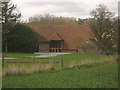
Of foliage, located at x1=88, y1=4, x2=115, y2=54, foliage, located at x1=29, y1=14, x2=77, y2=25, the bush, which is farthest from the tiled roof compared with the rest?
foliage, located at x1=29, y1=14, x2=77, y2=25

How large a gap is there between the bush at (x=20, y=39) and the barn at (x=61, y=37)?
8.94 m

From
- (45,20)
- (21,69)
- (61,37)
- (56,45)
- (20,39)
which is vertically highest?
(45,20)

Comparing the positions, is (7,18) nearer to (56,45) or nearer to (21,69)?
(56,45)

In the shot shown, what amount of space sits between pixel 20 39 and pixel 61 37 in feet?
50.8

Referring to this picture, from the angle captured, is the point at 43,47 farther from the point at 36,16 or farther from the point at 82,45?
the point at 36,16

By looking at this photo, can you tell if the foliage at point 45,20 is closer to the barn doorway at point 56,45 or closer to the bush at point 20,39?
the barn doorway at point 56,45

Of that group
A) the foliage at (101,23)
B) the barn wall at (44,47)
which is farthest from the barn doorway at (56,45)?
the foliage at (101,23)

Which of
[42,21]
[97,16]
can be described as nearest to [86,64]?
[97,16]

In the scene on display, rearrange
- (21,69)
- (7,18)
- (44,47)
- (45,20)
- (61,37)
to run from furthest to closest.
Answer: (45,20)
(61,37)
(44,47)
(7,18)
(21,69)

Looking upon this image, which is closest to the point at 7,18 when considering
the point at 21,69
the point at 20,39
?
the point at 20,39

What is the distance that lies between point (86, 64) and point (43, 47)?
30.4 metres

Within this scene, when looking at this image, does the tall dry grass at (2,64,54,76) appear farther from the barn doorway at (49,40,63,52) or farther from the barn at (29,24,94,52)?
the barn doorway at (49,40,63,52)

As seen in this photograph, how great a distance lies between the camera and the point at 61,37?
173ft

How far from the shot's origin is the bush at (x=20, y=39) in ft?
128
